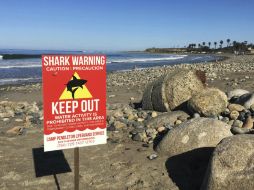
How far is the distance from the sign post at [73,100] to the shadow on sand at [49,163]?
1.63m

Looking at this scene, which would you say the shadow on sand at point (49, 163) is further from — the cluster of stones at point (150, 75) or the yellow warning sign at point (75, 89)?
the cluster of stones at point (150, 75)

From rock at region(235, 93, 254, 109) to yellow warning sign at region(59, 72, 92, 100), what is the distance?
586cm

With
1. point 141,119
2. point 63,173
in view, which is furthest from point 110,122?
point 63,173

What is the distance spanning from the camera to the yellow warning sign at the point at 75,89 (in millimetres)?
4896

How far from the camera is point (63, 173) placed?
6.92 metres

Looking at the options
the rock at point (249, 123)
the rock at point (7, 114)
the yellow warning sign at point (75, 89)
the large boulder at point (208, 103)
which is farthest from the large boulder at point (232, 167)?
the rock at point (7, 114)

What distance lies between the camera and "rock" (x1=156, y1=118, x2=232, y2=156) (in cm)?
715

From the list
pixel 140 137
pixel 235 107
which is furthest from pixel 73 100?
pixel 235 107

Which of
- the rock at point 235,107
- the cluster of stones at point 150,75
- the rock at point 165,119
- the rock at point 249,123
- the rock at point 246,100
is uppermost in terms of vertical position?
the rock at point 246,100

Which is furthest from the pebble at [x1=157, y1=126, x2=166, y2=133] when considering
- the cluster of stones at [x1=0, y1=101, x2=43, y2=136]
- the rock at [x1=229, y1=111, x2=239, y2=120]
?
the cluster of stones at [x1=0, y1=101, x2=43, y2=136]

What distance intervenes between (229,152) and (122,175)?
6.59 ft

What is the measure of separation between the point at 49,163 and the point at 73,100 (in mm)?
2871

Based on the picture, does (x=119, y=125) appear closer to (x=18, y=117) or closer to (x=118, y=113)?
(x=118, y=113)

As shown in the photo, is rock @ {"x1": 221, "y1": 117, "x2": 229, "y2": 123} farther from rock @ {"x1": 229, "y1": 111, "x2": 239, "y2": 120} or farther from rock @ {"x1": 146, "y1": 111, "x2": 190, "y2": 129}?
rock @ {"x1": 146, "y1": 111, "x2": 190, "y2": 129}
